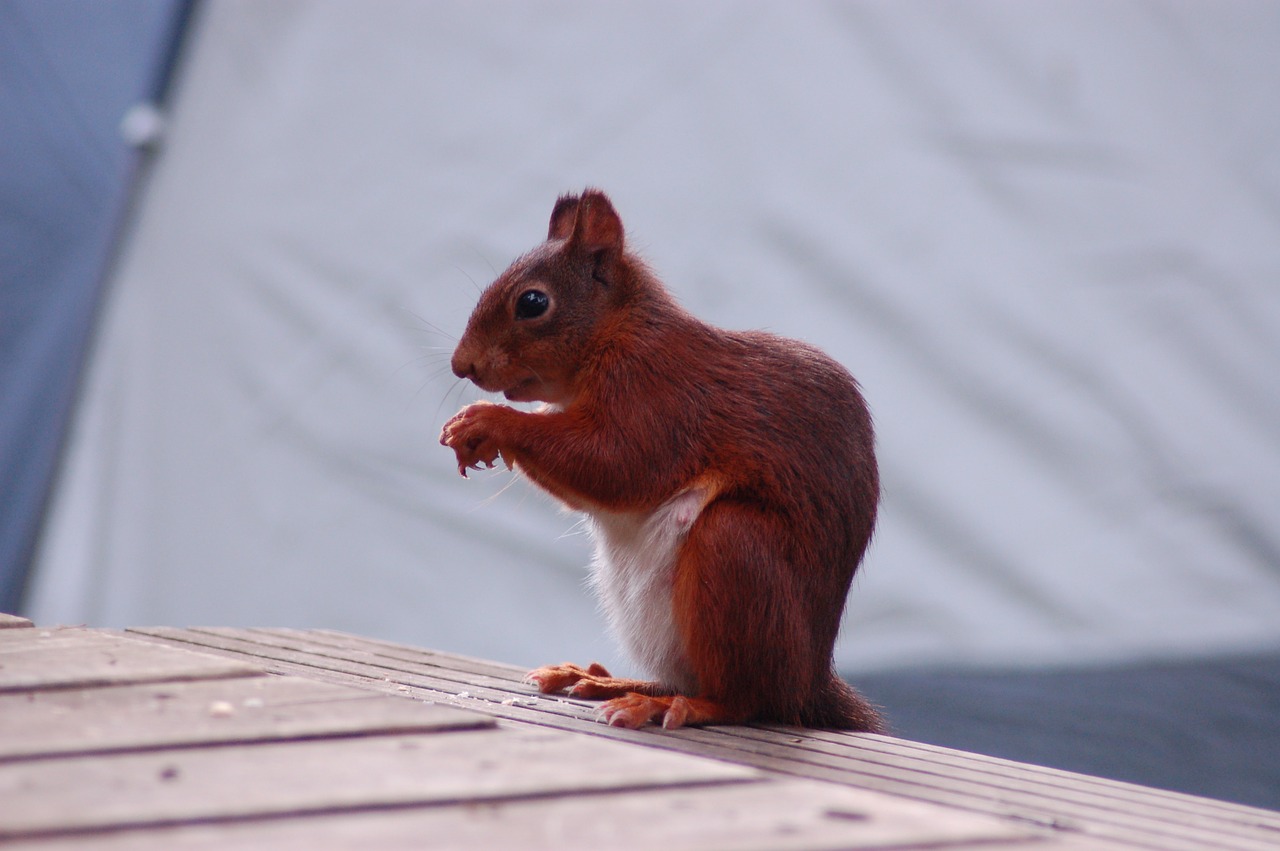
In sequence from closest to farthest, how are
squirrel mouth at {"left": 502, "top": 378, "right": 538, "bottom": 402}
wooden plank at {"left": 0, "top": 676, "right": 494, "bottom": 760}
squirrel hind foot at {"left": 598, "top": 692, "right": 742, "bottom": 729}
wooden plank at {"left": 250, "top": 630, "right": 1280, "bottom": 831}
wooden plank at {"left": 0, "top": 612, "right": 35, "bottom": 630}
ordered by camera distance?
1. wooden plank at {"left": 0, "top": 676, "right": 494, "bottom": 760}
2. wooden plank at {"left": 250, "top": 630, "right": 1280, "bottom": 831}
3. wooden plank at {"left": 0, "top": 612, "right": 35, "bottom": 630}
4. squirrel hind foot at {"left": 598, "top": 692, "right": 742, "bottom": 729}
5. squirrel mouth at {"left": 502, "top": 378, "right": 538, "bottom": 402}

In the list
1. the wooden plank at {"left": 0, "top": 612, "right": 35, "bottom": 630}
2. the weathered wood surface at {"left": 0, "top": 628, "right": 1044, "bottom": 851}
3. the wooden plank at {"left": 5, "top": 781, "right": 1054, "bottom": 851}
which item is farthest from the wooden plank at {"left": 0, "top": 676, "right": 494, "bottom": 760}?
the wooden plank at {"left": 0, "top": 612, "right": 35, "bottom": 630}

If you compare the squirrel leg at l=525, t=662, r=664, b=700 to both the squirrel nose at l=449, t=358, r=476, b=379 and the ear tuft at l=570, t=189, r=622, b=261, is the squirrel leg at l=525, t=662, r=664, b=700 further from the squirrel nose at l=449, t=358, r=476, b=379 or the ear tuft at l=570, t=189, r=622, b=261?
the ear tuft at l=570, t=189, r=622, b=261

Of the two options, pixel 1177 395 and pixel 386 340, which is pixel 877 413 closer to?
pixel 1177 395

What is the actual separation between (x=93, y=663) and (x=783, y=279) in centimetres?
251

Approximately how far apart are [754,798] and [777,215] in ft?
9.11

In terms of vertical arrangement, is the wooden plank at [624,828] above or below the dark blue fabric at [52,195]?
below

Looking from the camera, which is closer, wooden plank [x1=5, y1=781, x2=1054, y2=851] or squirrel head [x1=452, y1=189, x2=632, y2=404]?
wooden plank [x1=5, y1=781, x2=1054, y2=851]

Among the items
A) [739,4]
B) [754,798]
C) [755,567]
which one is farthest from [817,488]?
[739,4]

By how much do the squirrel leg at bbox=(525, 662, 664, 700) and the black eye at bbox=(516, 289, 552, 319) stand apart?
1.70 ft

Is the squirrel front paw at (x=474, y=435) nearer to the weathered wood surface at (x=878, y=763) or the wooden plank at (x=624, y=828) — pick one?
the weathered wood surface at (x=878, y=763)

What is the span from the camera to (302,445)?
373 centimetres

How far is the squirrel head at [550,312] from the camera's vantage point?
6.67 ft

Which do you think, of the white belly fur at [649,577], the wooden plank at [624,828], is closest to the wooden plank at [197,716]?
the wooden plank at [624,828]

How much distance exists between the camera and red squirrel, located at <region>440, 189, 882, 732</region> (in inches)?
70.6
